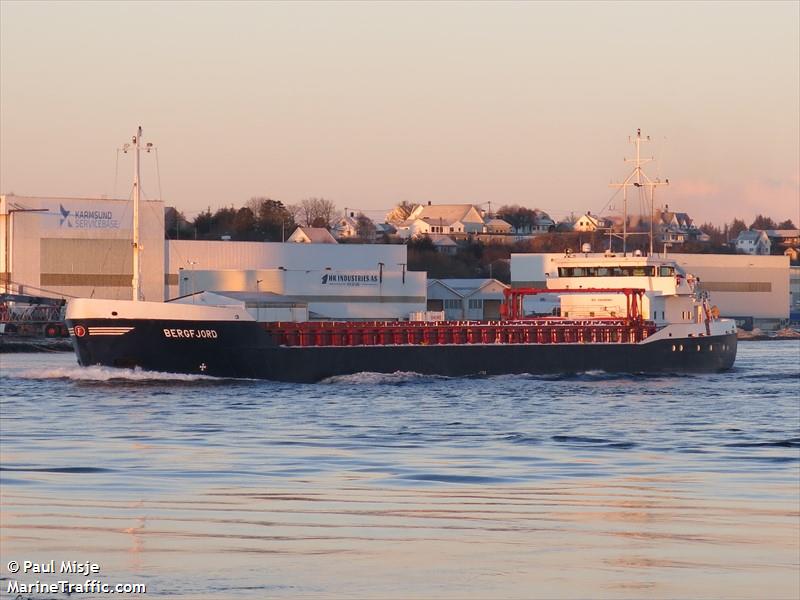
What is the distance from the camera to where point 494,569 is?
14859mm

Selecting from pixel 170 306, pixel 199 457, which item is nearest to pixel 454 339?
pixel 170 306

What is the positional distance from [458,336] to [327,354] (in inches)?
234

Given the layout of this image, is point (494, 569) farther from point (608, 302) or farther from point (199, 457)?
point (608, 302)

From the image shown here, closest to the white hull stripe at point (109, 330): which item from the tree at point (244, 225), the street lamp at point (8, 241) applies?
the street lamp at point (8, 241)

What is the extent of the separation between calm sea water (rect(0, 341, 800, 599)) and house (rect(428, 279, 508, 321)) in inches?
3015

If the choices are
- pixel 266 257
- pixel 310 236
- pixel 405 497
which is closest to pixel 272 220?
pixel 310 236

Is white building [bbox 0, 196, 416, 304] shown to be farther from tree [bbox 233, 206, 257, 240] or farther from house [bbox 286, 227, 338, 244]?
house [bbox 286, 227, 338, 244]

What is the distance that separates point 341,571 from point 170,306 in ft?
113

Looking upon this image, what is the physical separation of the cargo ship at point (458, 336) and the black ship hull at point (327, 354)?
1.6 inches

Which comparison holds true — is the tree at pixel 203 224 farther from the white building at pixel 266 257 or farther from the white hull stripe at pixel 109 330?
the white hull stripe at pixel 109 330

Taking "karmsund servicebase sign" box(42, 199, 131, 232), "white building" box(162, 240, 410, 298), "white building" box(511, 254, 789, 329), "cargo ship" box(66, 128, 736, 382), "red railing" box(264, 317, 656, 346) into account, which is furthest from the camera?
"white building" box(511, 254, 789, 329)

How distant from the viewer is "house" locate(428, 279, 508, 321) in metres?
117

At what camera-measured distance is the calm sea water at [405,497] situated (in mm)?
14469

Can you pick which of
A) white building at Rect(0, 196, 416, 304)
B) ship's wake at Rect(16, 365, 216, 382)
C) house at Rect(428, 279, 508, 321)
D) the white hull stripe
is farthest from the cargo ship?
house at Rect(428, 279, 508, 321)
